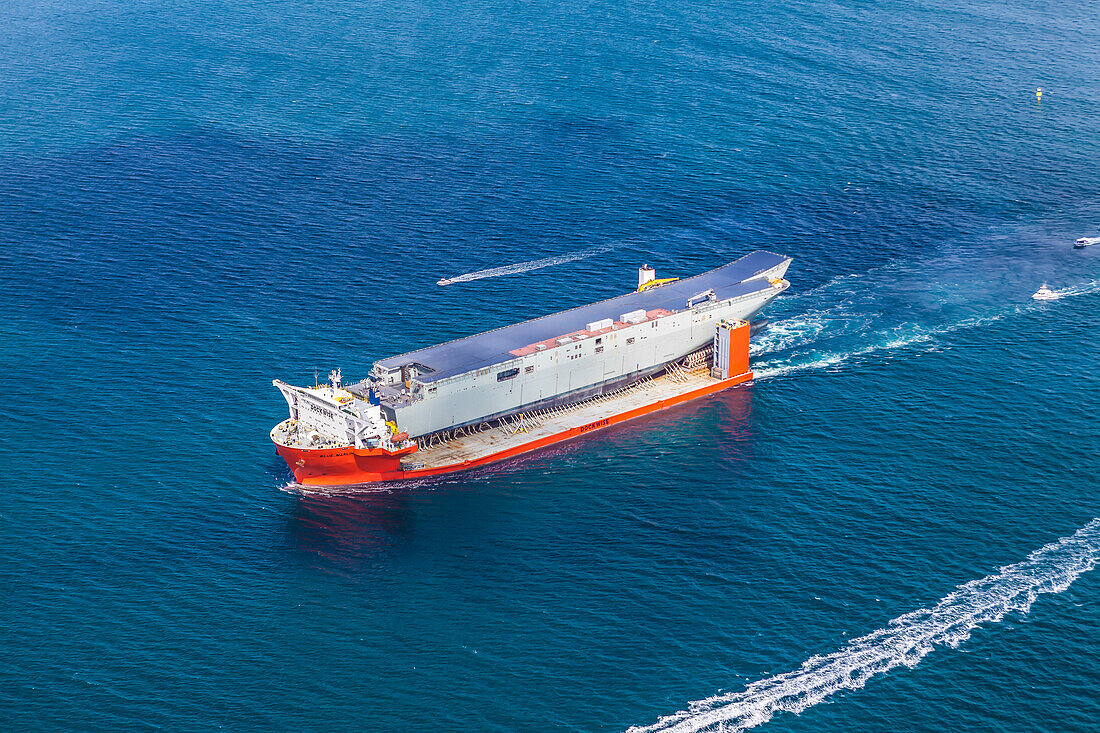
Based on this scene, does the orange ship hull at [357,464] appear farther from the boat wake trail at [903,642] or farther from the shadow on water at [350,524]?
the boat wake trail at [903,642]

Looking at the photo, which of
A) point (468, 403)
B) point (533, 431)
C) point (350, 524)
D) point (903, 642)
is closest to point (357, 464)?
point (350, 524)

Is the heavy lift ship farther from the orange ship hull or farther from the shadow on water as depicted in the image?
the shadow on water

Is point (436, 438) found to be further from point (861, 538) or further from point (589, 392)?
point (861, 538)

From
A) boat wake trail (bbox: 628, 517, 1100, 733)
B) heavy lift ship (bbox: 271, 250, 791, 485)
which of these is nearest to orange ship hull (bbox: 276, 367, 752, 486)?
heavy lift ship (bbox: 271, 250, 791, 485)

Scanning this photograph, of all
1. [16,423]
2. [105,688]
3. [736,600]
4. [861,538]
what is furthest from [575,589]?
[16,423]

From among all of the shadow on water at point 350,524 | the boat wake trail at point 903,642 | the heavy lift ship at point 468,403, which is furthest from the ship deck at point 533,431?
the boat wake trail at point 903,642
